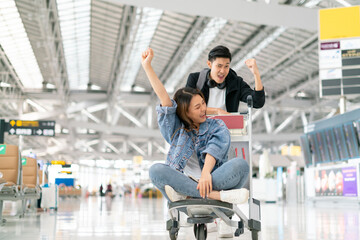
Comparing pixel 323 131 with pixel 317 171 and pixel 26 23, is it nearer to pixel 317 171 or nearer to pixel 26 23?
pixel 317 171

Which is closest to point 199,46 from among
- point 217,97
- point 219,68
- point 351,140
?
point 351,140

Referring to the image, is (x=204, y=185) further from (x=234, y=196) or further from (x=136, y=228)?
(x=136, y=228)

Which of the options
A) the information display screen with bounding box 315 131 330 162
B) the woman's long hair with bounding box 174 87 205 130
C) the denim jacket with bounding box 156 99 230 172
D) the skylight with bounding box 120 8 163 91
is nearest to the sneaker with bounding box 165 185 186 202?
the denim jacket with bounding box 156 99 230 172

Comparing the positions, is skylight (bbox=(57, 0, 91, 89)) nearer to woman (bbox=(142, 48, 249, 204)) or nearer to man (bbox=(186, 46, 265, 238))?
man (bbox=(186, 46, 265, 238))

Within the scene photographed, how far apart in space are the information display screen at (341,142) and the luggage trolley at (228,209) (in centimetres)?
1512

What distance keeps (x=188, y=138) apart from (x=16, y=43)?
22.4m

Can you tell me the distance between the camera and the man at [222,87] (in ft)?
12.6

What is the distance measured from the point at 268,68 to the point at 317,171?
8.24 meters

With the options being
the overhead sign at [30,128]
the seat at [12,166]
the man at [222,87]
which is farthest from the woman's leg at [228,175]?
the overhead sign at [30,128]

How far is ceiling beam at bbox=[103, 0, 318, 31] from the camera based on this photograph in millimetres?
11281

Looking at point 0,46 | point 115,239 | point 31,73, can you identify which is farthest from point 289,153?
point 115,239

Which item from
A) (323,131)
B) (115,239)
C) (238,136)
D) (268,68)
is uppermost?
(268,68)

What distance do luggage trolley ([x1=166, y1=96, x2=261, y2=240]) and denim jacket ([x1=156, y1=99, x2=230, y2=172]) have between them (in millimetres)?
302

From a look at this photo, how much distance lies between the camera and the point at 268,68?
2659cm
